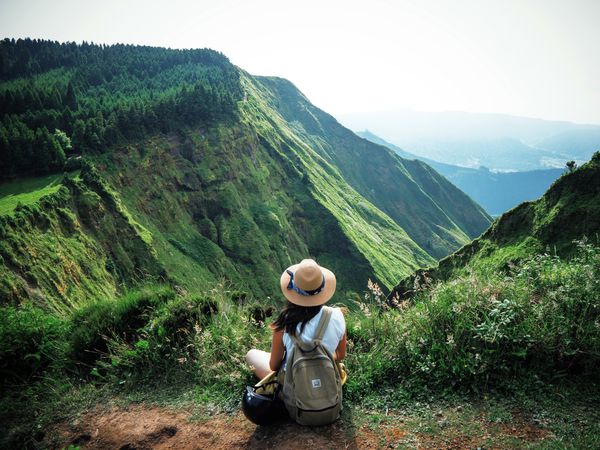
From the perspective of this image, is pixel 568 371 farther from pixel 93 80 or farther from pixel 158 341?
pixel 93 80

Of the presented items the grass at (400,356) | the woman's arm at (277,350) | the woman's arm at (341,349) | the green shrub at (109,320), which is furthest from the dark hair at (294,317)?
the green shrub at (109,320)

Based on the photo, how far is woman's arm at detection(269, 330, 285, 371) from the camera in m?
4.62

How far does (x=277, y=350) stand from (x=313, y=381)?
0.62 meters

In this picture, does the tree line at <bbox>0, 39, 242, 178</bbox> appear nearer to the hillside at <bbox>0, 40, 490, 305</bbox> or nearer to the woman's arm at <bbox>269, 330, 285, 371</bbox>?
the hillside at <bbox>0, 40, 490, 305</bbox>

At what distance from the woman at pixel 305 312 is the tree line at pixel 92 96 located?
4585 cm

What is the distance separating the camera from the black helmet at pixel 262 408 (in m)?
4.57

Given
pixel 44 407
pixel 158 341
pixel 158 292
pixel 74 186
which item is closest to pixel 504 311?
pixel 158 341

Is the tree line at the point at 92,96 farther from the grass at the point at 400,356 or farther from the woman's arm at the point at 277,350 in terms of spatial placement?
the woman's arm at the point at 277,350

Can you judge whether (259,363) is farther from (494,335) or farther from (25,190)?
(25,190)

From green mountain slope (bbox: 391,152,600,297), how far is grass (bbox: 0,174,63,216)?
33.1 m

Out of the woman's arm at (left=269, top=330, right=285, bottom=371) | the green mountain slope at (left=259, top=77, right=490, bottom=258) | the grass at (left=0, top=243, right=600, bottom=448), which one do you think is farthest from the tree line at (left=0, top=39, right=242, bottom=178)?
the green mountain slope at (left=259, top=77, right=490, bottom=258)

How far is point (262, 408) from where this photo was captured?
15.0 ft

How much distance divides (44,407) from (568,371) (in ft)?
26.1

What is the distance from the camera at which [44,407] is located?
596cm
